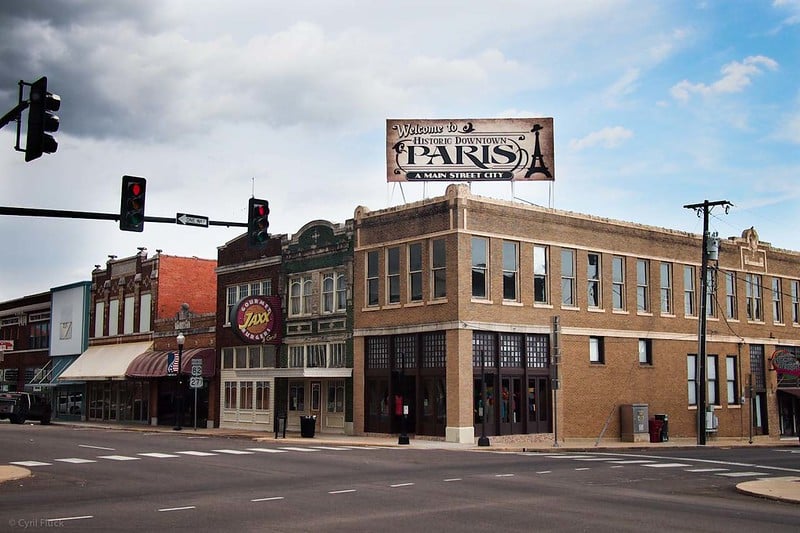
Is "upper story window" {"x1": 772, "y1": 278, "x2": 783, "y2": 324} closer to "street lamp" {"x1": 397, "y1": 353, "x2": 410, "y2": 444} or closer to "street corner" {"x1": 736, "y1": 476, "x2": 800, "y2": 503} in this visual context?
"street lamp" {"x1": 397, "y1": 353, "x2": 410, "y2": 444}

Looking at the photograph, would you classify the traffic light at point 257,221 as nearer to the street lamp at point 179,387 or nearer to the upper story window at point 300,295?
the upper story window at point 300,295

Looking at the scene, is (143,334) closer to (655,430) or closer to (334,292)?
(334,292)

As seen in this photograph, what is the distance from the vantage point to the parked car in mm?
53281

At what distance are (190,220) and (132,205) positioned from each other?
2867mm

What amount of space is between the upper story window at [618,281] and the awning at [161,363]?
21169 mm

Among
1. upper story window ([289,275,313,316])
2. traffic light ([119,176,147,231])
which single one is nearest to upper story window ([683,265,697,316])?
upper story window ([289,275,313,316])

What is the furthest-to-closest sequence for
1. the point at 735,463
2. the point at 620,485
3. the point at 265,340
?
the point at 265,340 < the point at 735,463 < the point at 620,485

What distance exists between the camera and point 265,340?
45.1 meters

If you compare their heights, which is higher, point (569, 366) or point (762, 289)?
point (762, 289)

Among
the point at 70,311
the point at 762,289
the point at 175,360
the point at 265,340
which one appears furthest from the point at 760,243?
the point at 70,311

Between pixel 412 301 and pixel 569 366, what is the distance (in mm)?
7517

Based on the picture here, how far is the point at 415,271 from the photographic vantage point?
38812mm

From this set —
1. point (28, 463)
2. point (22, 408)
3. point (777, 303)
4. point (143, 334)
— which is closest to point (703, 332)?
point (777, 303)

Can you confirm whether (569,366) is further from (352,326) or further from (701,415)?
(352,326)
